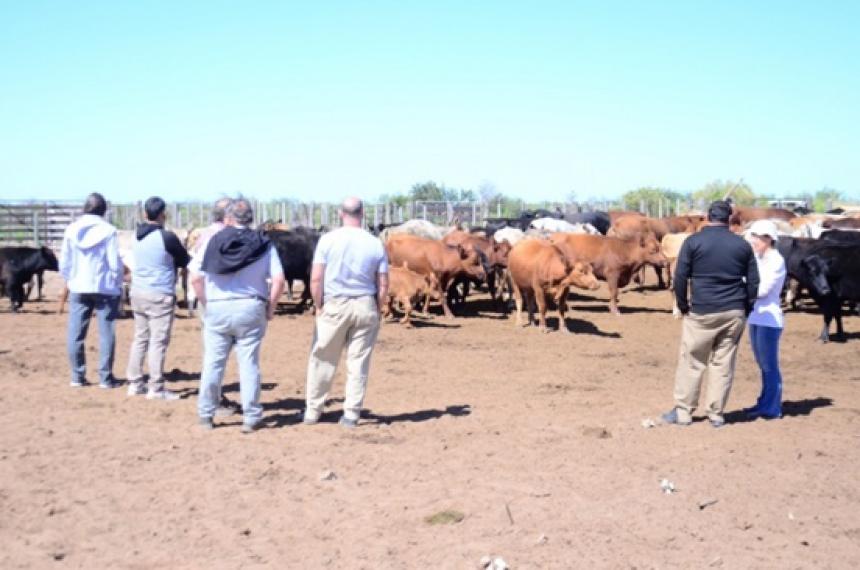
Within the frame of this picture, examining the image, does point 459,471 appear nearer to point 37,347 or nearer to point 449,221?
point 37,347

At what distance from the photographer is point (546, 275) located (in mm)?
16547

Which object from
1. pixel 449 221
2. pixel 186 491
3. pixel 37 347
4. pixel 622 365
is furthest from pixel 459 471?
pixel 449 221

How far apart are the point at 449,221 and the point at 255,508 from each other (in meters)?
34.8

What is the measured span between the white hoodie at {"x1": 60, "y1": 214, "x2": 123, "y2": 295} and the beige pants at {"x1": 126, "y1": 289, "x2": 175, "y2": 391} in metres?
0.60

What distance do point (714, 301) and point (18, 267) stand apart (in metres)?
13.9

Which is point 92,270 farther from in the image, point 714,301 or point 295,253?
point 295,253

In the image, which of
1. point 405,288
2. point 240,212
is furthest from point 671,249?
point 240,212

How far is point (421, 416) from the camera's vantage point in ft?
30.8

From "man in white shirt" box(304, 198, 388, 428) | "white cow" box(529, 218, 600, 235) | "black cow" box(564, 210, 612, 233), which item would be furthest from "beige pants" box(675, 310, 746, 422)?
"black cow" box(564, 210, 612, 233)

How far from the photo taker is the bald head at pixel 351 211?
8.38 metres

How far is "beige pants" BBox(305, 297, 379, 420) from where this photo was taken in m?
8.38

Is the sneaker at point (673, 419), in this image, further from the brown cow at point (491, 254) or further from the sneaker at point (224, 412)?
the brown cow at point (491, 254)

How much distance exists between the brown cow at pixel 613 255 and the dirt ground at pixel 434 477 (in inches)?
307

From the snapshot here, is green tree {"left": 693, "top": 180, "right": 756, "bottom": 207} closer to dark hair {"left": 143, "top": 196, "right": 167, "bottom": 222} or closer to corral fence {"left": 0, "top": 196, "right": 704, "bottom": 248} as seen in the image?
corral fence {"left": 0, "top": 196, "right": 704, "bottom": 248}
